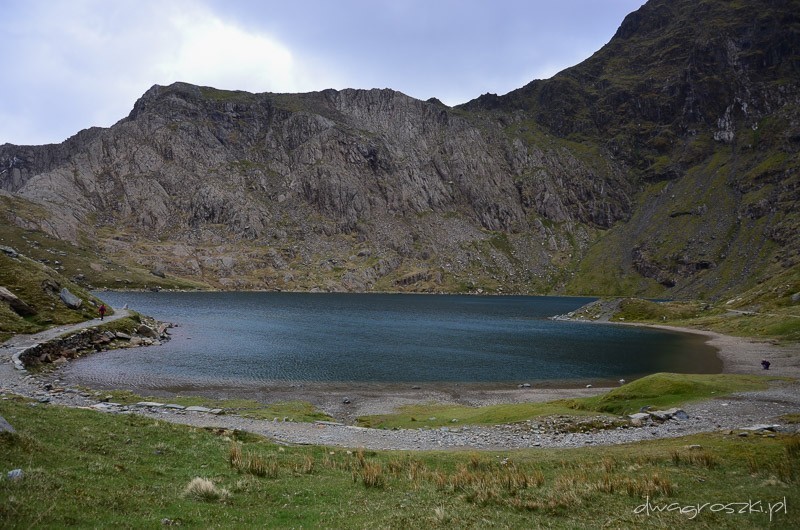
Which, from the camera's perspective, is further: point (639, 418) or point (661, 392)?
point (661, 392)

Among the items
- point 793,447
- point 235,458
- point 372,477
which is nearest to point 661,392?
point 793,447

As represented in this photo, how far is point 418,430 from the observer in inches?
1593

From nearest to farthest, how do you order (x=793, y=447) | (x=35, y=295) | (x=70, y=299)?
1. (x=793, y=447)
2. (x=35, y=295)
3. (x=70, y=299)

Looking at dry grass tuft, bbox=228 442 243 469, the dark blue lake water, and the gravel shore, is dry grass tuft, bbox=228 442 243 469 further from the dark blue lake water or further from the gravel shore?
the dark blue lake water

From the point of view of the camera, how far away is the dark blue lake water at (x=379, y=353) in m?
66.6

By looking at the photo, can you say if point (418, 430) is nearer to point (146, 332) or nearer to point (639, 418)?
point (639, 418)

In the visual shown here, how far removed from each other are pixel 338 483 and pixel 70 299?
280ft

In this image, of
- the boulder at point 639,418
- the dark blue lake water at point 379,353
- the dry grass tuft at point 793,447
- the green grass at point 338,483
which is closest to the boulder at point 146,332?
the dark blue lake water at point 379,353

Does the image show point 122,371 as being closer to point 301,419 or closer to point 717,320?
point 301,419

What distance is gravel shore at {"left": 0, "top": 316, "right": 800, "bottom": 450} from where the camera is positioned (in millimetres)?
35031

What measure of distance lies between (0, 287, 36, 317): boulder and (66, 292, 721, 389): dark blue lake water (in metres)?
13.9

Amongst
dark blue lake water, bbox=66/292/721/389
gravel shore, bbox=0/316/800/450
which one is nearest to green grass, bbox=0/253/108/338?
gravel shore, bbox=0/316/800/450

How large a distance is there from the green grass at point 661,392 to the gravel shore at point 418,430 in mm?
2050

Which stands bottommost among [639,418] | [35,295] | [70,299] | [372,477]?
[639,418]
